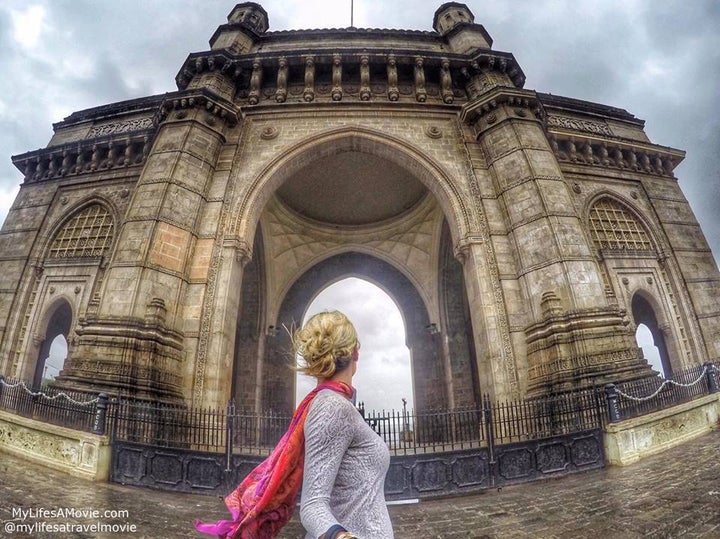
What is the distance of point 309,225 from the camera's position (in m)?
17.8

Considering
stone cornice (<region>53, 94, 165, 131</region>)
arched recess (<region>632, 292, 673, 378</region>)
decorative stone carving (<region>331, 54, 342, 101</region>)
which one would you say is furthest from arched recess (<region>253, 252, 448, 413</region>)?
stone cornice (<region>53, 94, 165, 131</region>)

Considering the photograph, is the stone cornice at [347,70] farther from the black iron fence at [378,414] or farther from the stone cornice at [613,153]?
the black iron fence at [378,414]

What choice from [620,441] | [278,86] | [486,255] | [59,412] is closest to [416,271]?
[486,255]

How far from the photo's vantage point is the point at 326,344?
4.92 ft

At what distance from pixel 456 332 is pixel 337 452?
14661mm

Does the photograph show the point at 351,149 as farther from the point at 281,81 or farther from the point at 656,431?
the point at 656,431

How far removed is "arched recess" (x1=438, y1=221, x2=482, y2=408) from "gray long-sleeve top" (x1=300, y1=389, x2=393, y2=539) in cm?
1279

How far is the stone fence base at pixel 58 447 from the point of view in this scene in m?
5.96

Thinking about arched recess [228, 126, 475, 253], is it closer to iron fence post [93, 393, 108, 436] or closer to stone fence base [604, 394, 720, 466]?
iron fence post [93, 393, 108, 436]

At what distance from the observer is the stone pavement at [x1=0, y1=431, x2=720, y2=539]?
3.51m

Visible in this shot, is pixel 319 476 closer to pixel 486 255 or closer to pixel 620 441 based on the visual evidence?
pixel 620 441

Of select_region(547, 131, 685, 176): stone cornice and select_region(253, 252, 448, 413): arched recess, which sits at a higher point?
select_region(547, 131, 685, 176): stone cornice

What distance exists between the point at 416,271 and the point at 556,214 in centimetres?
787

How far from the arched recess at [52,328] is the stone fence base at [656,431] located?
15.0 metres
